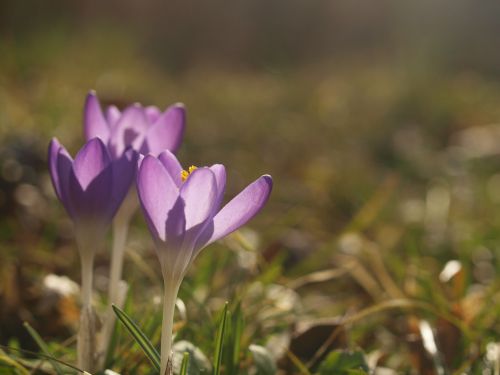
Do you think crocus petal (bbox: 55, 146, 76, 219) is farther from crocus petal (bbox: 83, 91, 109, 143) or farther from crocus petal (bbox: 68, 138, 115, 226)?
crocus petal (bbox: 83, 91, 109, 143)

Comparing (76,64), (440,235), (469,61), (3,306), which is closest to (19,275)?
(3,306)

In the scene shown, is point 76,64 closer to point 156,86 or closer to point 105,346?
point 156,86

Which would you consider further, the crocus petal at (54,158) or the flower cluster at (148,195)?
the crocus petal at (54,158)

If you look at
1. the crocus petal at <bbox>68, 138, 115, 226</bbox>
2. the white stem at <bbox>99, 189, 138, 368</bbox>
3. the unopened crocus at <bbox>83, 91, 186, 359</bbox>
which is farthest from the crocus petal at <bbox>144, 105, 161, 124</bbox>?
the crocus petal at <bbox>68, 138, 115, 226</bbox>

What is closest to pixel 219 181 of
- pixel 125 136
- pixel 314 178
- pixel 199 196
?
pixel 199 196

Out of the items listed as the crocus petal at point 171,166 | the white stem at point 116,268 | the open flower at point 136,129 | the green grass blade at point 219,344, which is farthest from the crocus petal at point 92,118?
the green grass blade at point 219,344

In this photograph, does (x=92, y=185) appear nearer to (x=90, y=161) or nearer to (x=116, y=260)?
(x=90, y=161)

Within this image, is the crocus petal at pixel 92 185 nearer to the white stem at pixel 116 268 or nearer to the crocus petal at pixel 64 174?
the crocus petal at pixel 64 174

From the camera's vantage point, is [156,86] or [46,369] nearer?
[46,369]
